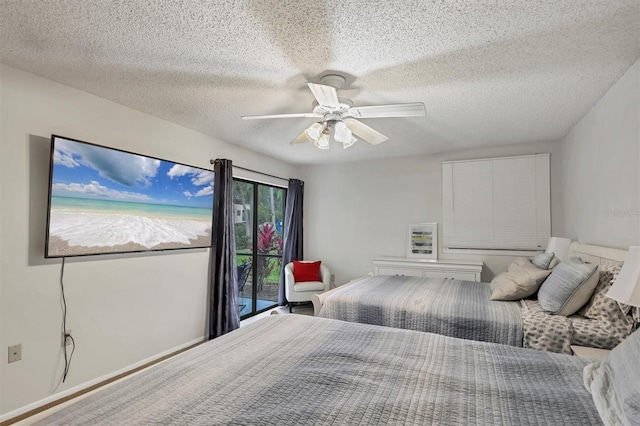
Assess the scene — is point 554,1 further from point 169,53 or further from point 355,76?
point 169,53

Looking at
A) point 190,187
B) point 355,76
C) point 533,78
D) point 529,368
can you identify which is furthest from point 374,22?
point 190,187

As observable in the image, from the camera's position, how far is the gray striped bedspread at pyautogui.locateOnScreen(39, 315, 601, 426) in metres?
1.03

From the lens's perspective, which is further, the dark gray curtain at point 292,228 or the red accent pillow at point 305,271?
the dark gray curtain at point 292,228

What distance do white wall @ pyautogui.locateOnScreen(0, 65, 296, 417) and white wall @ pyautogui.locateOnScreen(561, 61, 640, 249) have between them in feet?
12.1

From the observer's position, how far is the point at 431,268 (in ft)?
13.6

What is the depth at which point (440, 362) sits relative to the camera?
1.45 metres

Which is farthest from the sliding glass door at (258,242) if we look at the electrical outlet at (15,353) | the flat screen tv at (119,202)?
the electrical outlet at (15,353)

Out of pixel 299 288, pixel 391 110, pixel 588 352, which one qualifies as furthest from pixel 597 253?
pixel 299 288

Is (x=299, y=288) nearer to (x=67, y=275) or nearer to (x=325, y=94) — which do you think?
(x=67, y=275)

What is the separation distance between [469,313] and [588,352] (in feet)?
2.26

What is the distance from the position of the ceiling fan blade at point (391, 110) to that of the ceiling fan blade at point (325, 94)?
0.20m

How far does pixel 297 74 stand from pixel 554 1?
1.41 metres

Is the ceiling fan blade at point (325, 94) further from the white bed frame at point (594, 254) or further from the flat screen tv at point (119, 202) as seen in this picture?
the flat screen tv at point (119, 202)

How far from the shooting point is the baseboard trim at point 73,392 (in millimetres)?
2119
